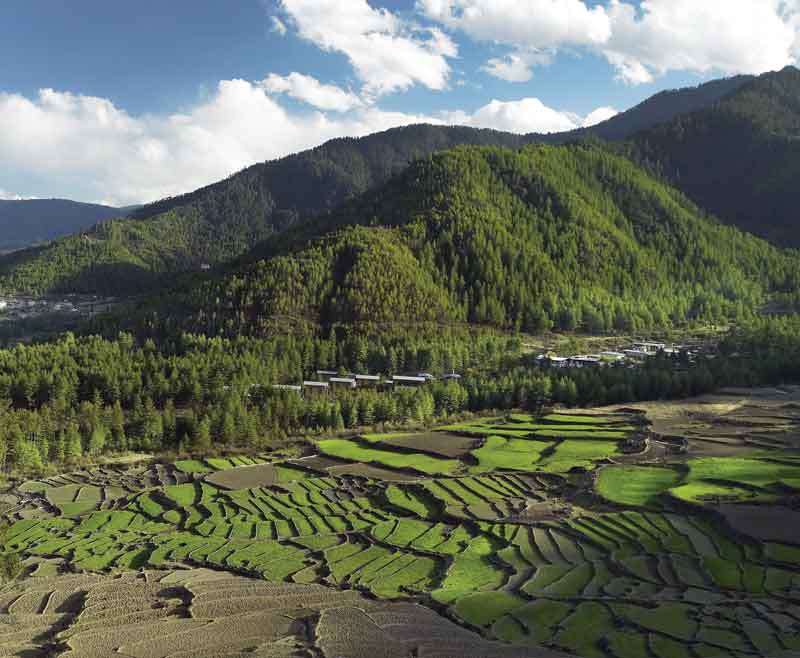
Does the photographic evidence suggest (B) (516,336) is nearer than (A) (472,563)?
No

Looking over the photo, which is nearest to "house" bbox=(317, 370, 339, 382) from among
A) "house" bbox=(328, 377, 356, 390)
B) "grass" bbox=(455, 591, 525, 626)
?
"house" bbox=(328, 377, 356, 390)

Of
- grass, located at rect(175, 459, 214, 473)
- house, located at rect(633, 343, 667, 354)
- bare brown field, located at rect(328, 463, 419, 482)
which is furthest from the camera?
house, located at rect(633, 343, 667, 354)

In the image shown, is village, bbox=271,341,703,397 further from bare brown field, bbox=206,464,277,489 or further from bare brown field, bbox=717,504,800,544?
bare brown field, bbox=717,504,800,544

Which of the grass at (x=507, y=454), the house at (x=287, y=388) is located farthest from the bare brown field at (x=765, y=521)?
the house at (x=287, y=388)

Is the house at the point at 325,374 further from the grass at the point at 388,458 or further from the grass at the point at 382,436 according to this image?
the grass at the point at 388,458

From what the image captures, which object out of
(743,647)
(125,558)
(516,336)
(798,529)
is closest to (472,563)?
(743,647)

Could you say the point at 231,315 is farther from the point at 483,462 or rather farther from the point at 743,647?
the point at 743,647

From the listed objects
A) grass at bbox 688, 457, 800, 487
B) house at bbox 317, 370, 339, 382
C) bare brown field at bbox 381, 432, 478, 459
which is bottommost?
bare brown field at bbox 381, 432, 478, 459
